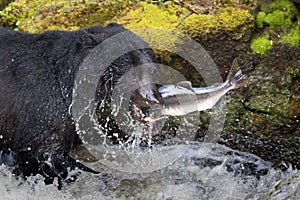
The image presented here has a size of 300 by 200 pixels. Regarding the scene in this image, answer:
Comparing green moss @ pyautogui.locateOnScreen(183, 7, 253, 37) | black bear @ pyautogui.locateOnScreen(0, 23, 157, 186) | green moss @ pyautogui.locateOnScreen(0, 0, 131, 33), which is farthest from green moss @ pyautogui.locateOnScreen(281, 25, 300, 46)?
green moss @ pyautogui.locateOnScreen(0, 0, 131, 33)

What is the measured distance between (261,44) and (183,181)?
175 centimetres

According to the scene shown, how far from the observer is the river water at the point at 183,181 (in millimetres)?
6176

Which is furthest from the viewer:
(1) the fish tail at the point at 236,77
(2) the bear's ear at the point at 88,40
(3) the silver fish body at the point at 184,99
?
(2) the bear's ear at the point at 88,40

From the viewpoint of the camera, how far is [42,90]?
5.95 meters

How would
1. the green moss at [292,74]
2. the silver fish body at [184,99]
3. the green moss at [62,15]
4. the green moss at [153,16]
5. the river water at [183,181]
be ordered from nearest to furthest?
the silver fish body at [184,99], the river water at [183,181], the green moss at [292,74], the green moss at [153,16], the green moss at [62,15]

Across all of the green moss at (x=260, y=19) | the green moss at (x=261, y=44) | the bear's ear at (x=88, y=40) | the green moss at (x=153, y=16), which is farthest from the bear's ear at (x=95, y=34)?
the green moss at (x=260, y=19)

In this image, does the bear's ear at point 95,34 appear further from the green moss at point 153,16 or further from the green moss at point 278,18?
the green moss at point 278,18

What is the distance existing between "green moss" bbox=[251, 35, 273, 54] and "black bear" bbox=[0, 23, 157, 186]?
4.76 feet

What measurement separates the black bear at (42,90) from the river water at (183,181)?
29 centimetres

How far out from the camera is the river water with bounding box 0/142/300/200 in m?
6.18

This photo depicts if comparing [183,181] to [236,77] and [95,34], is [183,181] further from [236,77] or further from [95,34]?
[95,34]

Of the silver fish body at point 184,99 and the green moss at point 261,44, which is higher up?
the green moss at point 261,44

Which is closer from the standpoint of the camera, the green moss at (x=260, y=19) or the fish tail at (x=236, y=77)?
the fish tail at (x=236, y=77)

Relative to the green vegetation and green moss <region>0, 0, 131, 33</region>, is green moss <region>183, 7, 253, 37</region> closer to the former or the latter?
the green vegetation
